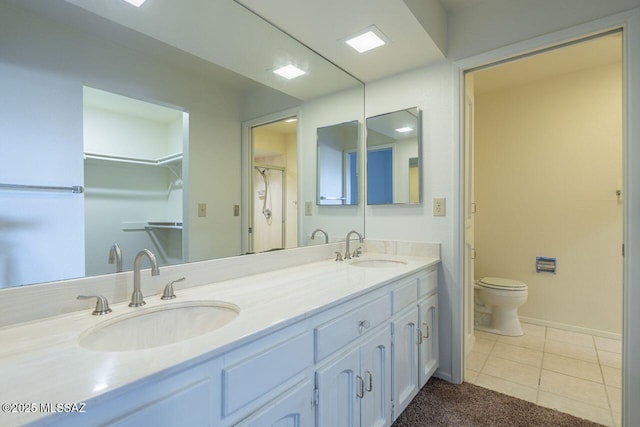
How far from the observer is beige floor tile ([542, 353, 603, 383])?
204 cm

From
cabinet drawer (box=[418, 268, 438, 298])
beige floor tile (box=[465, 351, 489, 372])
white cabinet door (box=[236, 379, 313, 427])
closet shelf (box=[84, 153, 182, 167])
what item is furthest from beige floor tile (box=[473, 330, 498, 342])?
closet shelf (box=[84, 153, 182, 167])

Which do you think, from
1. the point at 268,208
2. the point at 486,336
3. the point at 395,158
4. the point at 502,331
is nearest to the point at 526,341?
the point at 502,331

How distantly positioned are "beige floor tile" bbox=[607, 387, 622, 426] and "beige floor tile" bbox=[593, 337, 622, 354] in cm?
71

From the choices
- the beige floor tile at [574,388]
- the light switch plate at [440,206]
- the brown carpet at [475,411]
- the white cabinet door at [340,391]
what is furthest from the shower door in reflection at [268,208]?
the beige floor tile at [574,388]

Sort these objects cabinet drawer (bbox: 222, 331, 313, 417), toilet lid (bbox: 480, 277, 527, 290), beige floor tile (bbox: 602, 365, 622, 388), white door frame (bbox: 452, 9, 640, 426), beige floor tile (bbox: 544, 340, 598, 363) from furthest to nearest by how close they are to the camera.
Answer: toilet lid (bbox: 480, 277, 527, 290), beige floor tile (bbox: 544, 340, 598, 363), beige floor tile (bbox: 602, 365, 622, 388), white door frame (bbox: 452, 9, 640, 426), cabinet drawer (bbox: 222, 331, 313, 417)

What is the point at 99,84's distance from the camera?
1113 mm

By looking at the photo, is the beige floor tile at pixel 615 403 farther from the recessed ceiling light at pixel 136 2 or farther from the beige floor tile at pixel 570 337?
the recessed ceiling light at pixel 136 2

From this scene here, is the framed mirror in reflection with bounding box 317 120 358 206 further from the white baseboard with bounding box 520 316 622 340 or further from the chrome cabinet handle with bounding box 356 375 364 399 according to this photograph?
the white baseboard with bounding box 520 316 622 340

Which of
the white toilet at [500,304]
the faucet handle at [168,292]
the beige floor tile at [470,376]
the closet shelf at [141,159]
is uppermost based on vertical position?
the closet shelf at [141,159]

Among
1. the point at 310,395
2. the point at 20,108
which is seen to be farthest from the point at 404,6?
the point at 310,395

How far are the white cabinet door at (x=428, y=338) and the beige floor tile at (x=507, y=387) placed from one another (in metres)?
0.33

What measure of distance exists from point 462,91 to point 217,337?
198 cm

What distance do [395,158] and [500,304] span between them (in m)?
1.64

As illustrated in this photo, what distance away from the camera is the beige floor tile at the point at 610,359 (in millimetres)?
2172
